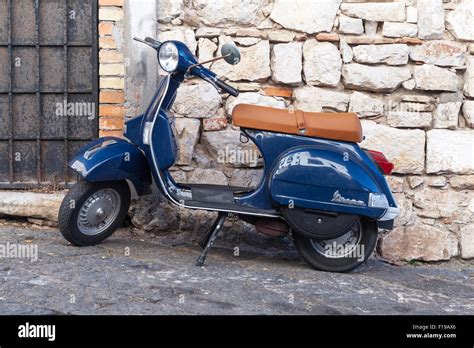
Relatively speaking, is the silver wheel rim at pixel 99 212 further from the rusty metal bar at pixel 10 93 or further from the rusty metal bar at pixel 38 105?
the rusty metal bar at pixel 10 93

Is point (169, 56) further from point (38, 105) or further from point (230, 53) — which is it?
point (38, 105)

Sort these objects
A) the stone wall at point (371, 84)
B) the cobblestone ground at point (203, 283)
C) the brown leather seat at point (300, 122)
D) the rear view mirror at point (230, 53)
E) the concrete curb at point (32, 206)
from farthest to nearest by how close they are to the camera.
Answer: the concrete curb at point (32, 206) → the stone wall at point (371, 84) → the brown leather seat at point (300, 122) → the rear view mirror at point (230, 53) → the cobblestone ground at point (203, 283)

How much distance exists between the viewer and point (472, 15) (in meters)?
5.19

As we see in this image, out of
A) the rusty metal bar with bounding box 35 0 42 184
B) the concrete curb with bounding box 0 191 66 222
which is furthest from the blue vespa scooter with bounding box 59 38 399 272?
the rusty metal bar with bounding box 35 0 42 184

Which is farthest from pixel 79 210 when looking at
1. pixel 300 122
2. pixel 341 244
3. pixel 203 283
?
pixel 341 244

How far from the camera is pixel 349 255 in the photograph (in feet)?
15.1

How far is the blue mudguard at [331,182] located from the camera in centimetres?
441

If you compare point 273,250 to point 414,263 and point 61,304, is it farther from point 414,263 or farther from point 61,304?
point 61,304

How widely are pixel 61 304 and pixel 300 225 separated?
58.8 inches

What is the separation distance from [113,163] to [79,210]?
36 cm

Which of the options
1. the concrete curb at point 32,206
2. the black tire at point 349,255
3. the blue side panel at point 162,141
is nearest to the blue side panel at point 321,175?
the black tire at point 349,255

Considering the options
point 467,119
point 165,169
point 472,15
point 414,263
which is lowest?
point 414,263

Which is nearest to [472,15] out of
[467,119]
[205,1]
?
[467,119]

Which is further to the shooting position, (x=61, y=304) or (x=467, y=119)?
(x=467, y=119)
